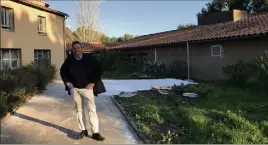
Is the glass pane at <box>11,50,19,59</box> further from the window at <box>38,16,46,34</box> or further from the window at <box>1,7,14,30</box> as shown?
the window at <box>38,16,46,34</box>

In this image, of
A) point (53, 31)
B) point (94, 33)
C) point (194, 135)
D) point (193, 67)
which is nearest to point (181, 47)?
point (193, 67)

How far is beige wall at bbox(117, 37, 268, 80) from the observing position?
54.5 ft

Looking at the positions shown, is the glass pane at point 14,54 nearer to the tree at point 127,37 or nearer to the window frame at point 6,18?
the window frame at point 6,18

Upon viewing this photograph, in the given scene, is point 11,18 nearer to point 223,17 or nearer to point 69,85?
point 69,85

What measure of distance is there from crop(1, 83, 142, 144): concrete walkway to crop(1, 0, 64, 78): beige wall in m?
9.98

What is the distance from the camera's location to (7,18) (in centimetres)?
1948

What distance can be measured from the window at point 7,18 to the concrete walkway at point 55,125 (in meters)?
9.79

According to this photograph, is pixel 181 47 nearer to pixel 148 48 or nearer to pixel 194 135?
pixel 148 48

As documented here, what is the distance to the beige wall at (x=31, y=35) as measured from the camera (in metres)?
19.7

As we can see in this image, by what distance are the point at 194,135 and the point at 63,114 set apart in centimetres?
377

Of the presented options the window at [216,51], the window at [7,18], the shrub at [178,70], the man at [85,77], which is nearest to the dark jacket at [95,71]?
the man at [85,77]

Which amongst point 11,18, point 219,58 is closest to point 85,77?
point 219,58

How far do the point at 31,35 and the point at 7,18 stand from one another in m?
2.26

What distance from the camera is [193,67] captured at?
21281 mm
